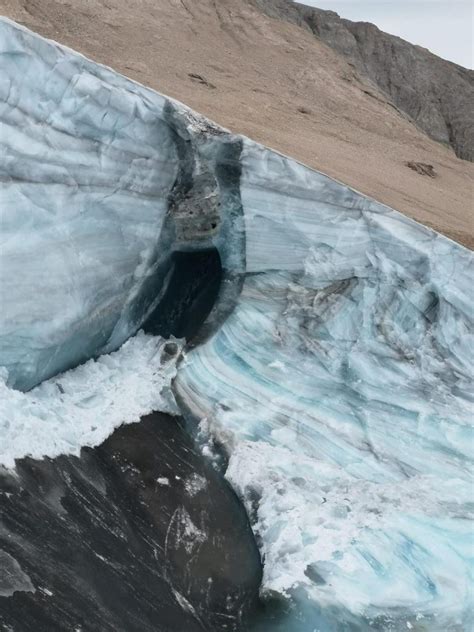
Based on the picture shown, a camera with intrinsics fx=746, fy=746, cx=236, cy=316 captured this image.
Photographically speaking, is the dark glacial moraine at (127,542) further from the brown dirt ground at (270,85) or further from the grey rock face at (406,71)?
the grey rock face at (406,71)

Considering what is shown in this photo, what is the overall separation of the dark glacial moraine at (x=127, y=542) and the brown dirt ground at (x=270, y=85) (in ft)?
16.7

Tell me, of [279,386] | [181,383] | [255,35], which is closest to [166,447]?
[181,383]

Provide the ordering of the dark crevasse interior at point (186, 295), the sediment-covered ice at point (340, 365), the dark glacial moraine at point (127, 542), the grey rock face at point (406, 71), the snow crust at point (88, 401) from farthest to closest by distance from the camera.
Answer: the grey rock face at point (406, 71), the dark crevasse interior at point (186, 295), the sediment-covered ice at point (340, 365), the snow crust at point (88, 401), the dark glacial moraine at point (127, 542)

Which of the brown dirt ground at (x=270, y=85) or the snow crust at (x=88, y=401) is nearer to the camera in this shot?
the snow crust at (x=88, y=401)

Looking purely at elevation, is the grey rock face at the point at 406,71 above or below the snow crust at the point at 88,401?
above

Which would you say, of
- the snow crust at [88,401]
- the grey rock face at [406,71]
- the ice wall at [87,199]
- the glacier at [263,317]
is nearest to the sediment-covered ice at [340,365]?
the glacier at [263,317]

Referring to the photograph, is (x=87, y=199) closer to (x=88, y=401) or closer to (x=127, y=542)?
(x=88, y=401)

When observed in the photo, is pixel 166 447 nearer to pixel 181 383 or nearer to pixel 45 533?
pixel 181 383

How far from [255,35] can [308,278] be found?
16283 mm

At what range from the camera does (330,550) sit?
4473 mm

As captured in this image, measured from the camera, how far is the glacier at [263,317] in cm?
456

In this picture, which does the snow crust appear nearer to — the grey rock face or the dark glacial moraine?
the dark glacial moraine

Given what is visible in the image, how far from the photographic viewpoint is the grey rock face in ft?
82.4

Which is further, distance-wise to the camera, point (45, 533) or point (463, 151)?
point (463, 151)
